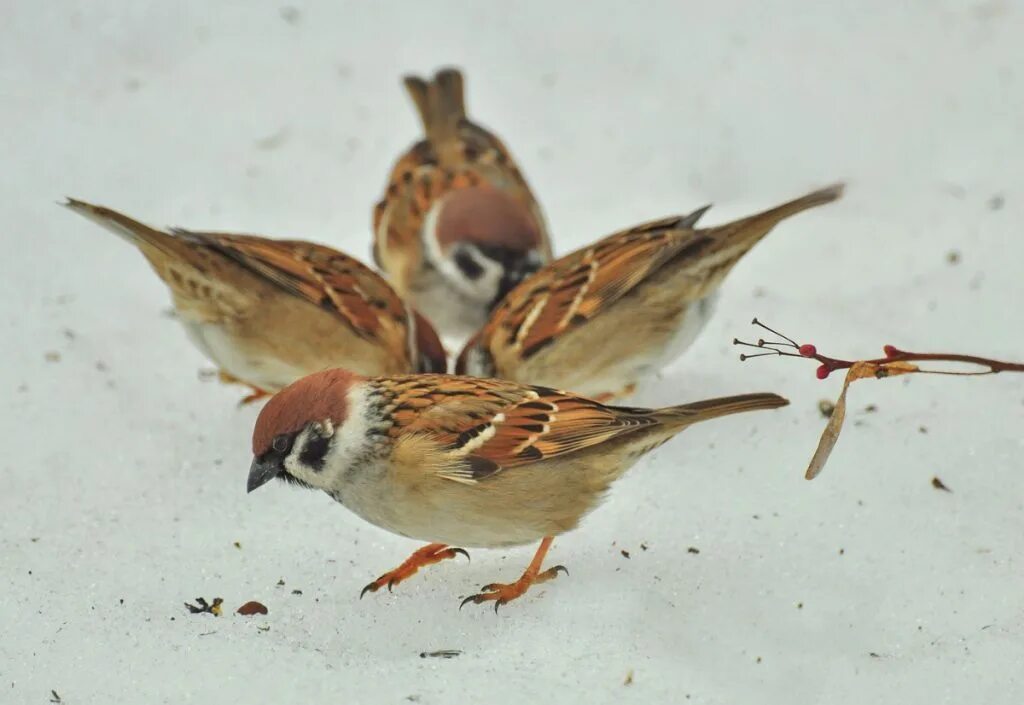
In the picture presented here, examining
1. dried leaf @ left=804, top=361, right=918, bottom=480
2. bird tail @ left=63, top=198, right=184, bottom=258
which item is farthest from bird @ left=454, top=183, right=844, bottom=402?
dried leaf @ left=804, top=361, right=918, bottom=480

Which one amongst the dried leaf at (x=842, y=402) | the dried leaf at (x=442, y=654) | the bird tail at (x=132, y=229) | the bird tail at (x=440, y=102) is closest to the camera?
the dried leaf at (x=842, y=402)

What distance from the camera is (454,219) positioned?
507 centimetres

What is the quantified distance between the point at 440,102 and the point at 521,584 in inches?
115

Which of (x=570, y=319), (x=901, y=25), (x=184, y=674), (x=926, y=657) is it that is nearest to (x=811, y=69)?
(x=901, y=25)

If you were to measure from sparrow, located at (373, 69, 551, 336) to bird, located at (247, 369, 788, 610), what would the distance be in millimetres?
1513

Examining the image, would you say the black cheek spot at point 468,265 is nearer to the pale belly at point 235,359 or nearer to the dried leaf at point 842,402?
the pale belly at point 235,359

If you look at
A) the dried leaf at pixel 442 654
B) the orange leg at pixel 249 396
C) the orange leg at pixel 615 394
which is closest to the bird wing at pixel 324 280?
the orange leg at pixel 249 396

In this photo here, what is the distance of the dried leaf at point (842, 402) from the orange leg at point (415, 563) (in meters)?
1.13

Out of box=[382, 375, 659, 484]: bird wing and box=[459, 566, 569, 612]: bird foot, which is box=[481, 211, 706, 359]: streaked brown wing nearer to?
box=[382, 375, 659, 484]: bird wing

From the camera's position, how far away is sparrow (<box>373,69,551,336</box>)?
4965 millimetres

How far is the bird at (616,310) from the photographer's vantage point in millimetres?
4273

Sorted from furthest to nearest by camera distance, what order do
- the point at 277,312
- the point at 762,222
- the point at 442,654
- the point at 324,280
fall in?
the point at 324,280, the point at 277,312, the point at 762,222, the point at 442,654

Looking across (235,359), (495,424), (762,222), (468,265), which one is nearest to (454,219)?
(468,265)

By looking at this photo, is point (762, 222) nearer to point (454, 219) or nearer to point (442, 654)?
point (454, 219)
